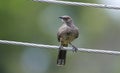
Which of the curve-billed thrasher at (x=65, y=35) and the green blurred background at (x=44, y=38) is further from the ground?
the curve-billed thrasher at (x=65, y=35)

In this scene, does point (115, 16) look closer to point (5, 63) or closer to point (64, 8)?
point (64, 8)

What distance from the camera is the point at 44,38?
82.7 ft

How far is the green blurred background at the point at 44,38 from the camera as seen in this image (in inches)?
959

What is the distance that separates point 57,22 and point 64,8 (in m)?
0.86

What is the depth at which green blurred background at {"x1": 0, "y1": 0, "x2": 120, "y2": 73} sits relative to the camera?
24359 mm

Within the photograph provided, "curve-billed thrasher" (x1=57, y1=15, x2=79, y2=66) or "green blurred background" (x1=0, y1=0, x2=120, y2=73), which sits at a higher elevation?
"curve-billed thrasher" (x1=57, y1=15, x2=79, y2=66)

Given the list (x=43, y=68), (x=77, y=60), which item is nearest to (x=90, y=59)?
(x=77, y=60)

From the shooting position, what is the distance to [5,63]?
79.0ft

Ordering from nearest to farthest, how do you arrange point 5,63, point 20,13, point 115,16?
point 5,63
point 20,13
point 115,16

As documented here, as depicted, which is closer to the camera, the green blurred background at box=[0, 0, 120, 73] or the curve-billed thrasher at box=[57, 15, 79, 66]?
the curve-billed thrasher at box=[57, 15, 79, 66]

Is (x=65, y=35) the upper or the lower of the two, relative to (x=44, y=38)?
upper

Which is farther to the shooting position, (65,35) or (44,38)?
(44,38)

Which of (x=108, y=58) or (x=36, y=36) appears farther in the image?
(x=108, y=58)

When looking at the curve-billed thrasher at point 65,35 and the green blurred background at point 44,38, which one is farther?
the green blurred background at point 44,38
